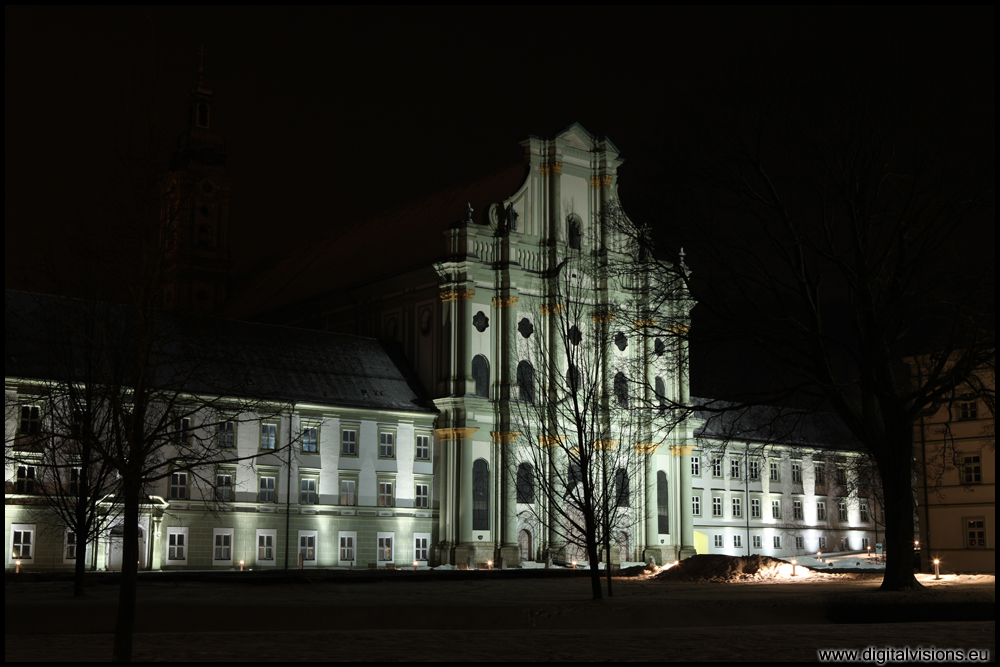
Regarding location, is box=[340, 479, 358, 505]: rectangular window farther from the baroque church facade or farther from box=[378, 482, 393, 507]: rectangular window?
box=[378, 482, 393, 507]: rectangular window

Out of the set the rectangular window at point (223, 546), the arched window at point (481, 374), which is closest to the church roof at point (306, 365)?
the arched window at point (481, 374)

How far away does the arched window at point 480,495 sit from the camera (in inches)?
2518

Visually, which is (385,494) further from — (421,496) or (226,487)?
(226,487)

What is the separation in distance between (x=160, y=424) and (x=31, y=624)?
798 cm

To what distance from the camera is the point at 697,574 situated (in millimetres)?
42906

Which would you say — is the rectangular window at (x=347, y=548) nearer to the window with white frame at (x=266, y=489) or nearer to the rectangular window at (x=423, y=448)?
the window with white frame at (x=266, y=489)

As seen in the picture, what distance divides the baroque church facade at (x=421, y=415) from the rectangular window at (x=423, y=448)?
93 mm

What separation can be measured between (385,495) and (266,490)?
269 inches

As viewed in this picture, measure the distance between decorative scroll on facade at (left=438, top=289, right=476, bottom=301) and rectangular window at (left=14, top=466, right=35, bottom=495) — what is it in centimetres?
2397

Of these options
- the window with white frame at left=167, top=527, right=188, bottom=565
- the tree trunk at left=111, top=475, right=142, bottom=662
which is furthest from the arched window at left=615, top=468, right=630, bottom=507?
the window with white frame at left=167, top=527, right=188, bottom=565

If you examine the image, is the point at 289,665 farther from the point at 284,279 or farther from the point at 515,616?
the point at 284,279

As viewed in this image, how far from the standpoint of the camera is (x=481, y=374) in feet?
217

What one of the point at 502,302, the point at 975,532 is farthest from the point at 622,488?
the point at 502,302

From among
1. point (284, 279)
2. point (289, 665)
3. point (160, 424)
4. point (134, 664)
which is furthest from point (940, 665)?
point (284, 279)
